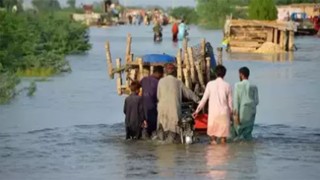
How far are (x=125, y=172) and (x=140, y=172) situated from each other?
22 centimetres

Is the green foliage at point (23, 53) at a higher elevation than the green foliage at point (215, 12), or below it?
higher

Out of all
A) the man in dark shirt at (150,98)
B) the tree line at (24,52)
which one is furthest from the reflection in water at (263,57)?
the man in dark shirt at (150,98)

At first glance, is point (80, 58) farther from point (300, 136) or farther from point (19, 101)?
point (300, 136)

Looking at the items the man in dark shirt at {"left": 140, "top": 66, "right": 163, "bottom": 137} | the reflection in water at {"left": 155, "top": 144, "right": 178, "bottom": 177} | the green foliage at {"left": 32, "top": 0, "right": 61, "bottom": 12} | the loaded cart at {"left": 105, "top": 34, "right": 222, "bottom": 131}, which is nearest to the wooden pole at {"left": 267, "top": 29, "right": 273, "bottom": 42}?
the green foliage at {"left": 32, "top": 0, "right": 61, "bottom": 12}

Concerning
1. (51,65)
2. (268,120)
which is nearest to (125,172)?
(268,120)

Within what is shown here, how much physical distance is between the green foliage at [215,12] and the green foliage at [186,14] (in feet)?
52.8

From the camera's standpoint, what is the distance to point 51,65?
112ft

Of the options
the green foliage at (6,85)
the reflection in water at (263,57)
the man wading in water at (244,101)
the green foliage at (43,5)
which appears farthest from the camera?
the green foliage at (43,5)

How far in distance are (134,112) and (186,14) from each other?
389ft

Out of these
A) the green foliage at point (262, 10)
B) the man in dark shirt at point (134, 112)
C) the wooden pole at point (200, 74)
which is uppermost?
the wooden pole at point (200, 74)

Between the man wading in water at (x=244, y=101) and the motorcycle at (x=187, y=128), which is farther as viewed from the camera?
the man wading in water at (x=244, y=101)

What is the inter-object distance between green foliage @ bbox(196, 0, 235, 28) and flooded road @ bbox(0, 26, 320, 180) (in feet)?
228

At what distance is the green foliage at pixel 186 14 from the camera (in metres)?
125

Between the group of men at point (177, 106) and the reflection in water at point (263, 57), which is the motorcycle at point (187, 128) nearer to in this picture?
the group of men at point (177, 106)
